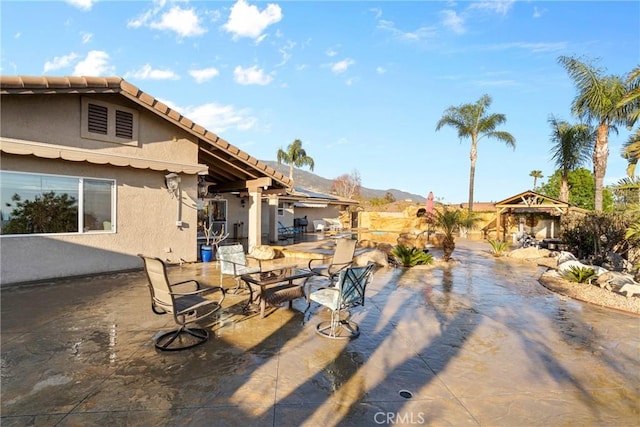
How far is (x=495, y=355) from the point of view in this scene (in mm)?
4586

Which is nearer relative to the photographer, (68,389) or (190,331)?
(68,389)

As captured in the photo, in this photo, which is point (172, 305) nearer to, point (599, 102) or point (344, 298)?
point (344, 298)

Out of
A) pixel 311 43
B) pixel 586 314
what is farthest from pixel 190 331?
pixel 311 43

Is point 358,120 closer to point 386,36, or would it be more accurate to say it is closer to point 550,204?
point 386,36

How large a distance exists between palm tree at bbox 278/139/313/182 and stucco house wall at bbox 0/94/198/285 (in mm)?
33813

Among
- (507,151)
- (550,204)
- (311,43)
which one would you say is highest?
(311,43)

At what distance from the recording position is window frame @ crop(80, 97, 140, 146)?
8.81 meters

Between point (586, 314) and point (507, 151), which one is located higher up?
point (507, 151)

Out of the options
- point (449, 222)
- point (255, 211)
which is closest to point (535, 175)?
point (449, 222)

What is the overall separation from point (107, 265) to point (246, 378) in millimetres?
7930

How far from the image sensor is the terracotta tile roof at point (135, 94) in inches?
286
